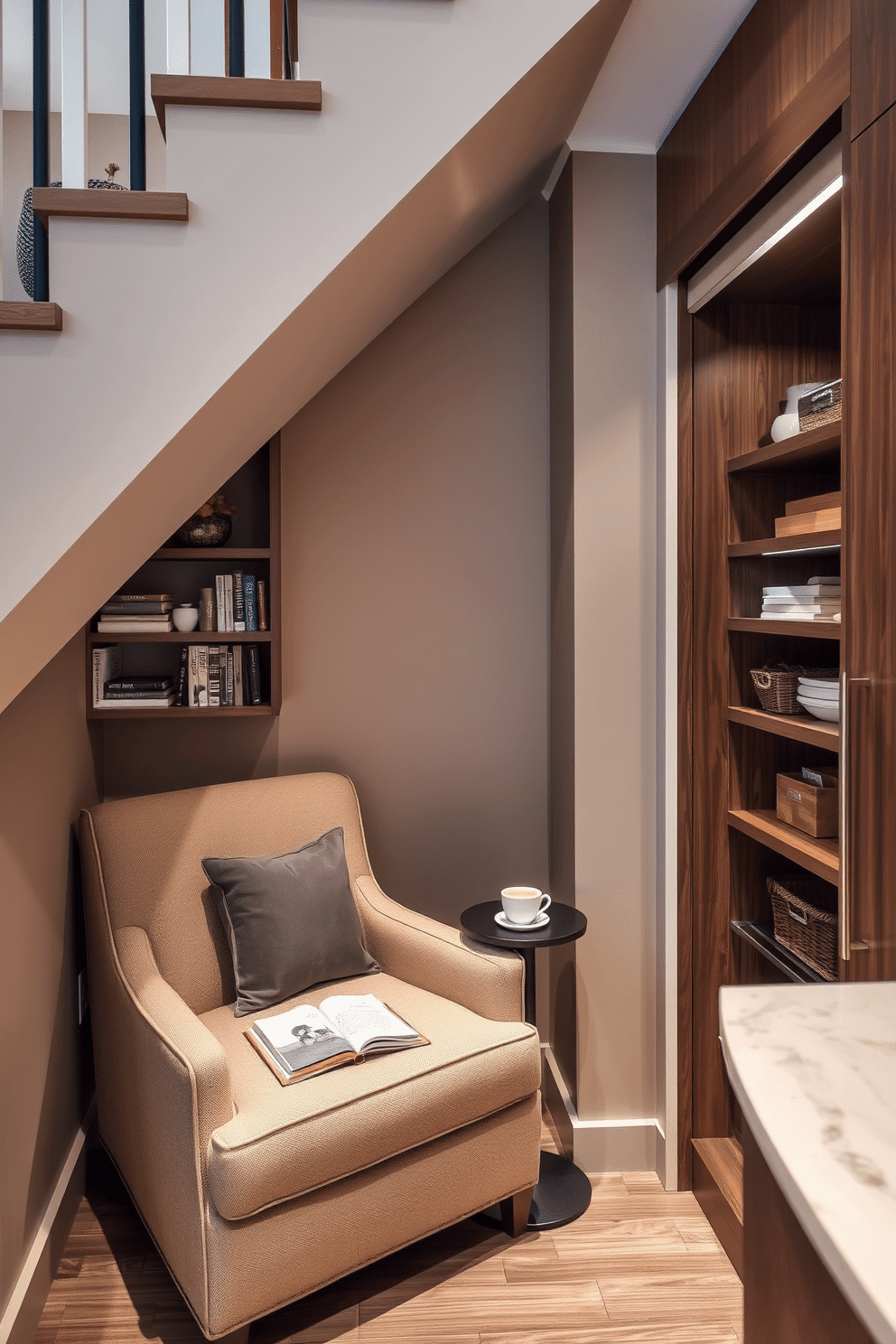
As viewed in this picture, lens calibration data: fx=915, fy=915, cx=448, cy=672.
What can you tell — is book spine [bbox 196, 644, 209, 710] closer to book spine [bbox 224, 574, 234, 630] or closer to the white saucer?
book spine [bbox 224, 574, 234, 630]

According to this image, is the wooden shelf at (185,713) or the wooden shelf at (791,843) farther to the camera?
the wooden shelf at (185,713)

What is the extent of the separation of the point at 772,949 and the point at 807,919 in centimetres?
17

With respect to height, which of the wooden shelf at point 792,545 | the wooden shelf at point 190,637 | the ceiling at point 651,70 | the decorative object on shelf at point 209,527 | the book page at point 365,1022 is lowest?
the book page at point 365,1022

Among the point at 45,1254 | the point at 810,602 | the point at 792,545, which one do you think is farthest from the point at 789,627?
the point at 45,1254

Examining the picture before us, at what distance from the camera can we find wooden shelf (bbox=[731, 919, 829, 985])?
192 centimetres

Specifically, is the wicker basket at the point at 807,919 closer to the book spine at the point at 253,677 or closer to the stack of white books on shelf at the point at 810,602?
the stack of white books on shelf at the point at 810,602

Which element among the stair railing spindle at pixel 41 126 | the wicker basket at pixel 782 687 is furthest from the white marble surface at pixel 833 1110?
the stair railing spindle at pixel 41 126

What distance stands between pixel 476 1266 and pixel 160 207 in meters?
2.12

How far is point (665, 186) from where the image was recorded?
2.19 m

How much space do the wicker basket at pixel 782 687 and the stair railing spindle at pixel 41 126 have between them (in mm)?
1570

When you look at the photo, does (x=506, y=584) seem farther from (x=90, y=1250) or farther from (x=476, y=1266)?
(x=90, y=1250)

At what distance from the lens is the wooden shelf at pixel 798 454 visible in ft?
5.49

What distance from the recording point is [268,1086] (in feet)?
5.84

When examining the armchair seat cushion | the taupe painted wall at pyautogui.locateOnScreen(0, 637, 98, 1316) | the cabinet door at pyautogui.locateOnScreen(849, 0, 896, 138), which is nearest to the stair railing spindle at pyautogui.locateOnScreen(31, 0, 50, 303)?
the taupe painted wall at pyautogui.locateOnScreen(0, 637, 98, 1316)
